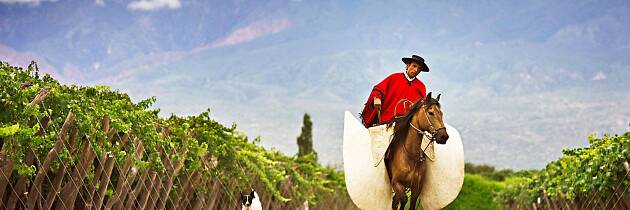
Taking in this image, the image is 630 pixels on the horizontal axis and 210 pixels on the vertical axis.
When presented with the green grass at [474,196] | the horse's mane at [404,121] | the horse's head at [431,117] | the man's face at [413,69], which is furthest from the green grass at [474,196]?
the horse's head at [431,117]

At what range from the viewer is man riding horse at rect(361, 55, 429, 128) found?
9.95 m

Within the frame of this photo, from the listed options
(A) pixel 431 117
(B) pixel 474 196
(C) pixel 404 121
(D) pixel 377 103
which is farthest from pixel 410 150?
(B) pixel 474 196

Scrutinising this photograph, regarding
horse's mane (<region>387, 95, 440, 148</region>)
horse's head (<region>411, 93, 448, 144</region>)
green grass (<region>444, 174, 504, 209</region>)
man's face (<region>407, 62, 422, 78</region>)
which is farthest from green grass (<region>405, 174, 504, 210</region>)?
horse's head (<region>411, 93, 448, 144</region>)

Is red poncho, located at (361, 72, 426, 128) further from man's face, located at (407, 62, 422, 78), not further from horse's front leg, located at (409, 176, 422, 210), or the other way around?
horse's front leg, located at (409, 176, 422, 210)

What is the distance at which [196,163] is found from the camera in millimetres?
13148

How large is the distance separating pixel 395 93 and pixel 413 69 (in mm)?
289

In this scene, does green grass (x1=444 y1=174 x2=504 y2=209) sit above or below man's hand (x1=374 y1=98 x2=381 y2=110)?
above

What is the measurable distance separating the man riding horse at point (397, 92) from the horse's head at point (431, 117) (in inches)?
39.3

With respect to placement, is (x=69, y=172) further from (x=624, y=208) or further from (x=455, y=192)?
(x=624, y=208)

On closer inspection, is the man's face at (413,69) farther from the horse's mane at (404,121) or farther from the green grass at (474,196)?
the green grass at (474,196)

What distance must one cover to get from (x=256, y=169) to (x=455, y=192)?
635 centimetres

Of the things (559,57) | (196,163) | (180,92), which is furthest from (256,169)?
(559,57)

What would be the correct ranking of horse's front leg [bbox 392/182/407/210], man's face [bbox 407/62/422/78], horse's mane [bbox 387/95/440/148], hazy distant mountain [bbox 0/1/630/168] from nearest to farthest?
horse's mane [bbox 387/95/440/148] < horse's front leg [bbox 392/182/407/210] < man's face [bbox 407/62/422/78] < hazy distant mountain [bbox 0/1/630/168]

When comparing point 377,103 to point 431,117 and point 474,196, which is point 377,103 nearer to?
point 431,117
